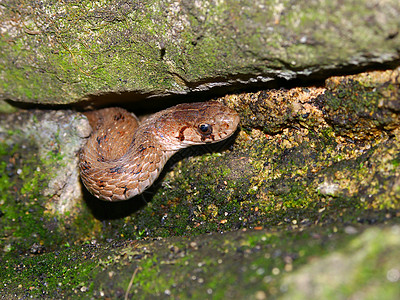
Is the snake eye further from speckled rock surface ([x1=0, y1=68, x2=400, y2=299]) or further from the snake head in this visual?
speckled rock surface ([x1=0, y1=68, x2=400, y2=299])

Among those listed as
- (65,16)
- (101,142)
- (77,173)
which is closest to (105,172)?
(101,142)

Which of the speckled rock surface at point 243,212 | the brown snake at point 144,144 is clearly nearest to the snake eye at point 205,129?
the brown snake at point 144,144

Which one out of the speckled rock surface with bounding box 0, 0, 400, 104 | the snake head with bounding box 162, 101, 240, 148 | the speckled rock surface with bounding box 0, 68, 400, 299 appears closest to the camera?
the speckled rock surface with bounding box 0, 68, 400, 299

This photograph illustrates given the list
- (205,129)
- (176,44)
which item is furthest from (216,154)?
(176,44)

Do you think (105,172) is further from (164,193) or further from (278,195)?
(278,195)

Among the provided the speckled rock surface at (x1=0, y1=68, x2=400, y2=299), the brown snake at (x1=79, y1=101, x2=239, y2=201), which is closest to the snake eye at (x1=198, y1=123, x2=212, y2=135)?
the brown snake at (x1=79, y1=101, x2=239, y2=201)

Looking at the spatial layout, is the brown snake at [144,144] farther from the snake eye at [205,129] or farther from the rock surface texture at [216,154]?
the rock surface texture at [216,154]
